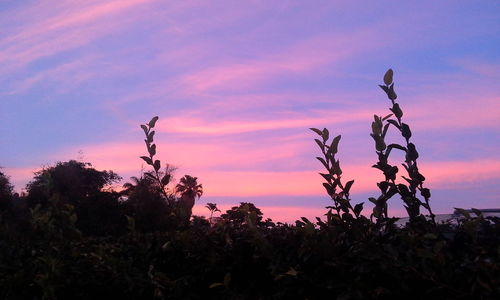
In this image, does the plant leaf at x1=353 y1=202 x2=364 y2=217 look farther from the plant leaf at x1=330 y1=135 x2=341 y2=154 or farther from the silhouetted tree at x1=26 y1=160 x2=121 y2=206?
the silhouetted tree at x1=26 y1=160 x2=121 y2=206

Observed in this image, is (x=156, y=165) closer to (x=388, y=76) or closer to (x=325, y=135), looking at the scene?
(x=325, y=135)

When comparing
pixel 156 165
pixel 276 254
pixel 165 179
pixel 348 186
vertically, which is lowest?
pixel 276 254

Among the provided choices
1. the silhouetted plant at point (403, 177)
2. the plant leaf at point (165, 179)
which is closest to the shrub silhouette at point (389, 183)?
the silhouetted plant at point (403, 177)

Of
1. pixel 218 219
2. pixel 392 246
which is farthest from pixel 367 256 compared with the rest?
pixel 218 219

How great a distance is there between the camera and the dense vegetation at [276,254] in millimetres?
2877

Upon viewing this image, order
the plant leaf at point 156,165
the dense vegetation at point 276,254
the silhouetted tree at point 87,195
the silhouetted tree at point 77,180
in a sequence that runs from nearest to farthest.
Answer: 1. the dense vegetation at point 276,254
2. the plant leaf at point 156,165
3. the silhouetted tree at point 87,195
4. the silhouetted tree at point 77,180

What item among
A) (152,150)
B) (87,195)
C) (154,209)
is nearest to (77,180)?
(87,195)

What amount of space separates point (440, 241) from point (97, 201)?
3345 centimetres

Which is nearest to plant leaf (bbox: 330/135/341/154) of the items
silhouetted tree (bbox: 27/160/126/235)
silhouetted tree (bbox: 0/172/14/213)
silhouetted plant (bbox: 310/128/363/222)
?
silhouetted plant (bbox: 310/128/363/222)

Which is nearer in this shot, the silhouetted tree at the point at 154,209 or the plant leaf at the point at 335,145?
the plant leaf at the point at 335,145

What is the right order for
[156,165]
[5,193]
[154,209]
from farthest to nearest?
[5,193] < [154,209] < [156,165]

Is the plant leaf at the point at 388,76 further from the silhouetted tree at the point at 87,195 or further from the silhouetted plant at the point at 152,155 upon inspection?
the silhouetted tree at the point at 87,195

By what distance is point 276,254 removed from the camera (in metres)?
3.42

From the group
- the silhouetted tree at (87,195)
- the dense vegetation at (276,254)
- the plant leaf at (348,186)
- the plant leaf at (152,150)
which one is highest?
the silhouetted tree at (87,195)
